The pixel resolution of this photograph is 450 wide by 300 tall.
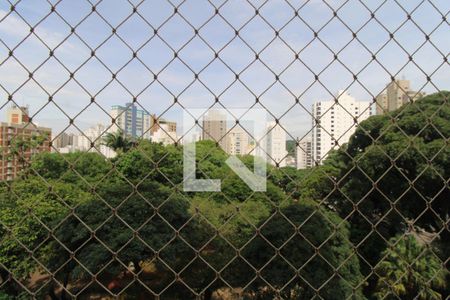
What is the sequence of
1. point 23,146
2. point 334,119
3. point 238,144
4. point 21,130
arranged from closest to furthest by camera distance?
point 21,130 → point 334,119 → point 238,144 → point 23,146

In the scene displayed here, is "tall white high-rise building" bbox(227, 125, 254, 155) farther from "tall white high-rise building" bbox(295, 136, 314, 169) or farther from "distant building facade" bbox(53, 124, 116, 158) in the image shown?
"distant building facade" bbox(53, 124, 116, 158)

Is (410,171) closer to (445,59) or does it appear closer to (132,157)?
(445,59)

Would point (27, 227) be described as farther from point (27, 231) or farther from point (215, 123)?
point (215, 123)

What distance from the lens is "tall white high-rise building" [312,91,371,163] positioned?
1.27 meters

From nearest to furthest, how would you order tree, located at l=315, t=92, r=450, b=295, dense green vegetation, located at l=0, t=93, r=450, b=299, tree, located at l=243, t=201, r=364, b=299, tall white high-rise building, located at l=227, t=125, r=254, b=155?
1. tall white high-rise building, located at l=227, t=125, r=254, b=155
2. dense green vegetation, located at l=0, t=93, r=450, b=299
3. tree, located at l=243, t=201, r=364, b=299
4. tree, located at l=315, t=92, r=450, b=295

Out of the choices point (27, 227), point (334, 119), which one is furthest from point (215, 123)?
point (27, 227)

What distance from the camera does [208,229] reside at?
5527 mm

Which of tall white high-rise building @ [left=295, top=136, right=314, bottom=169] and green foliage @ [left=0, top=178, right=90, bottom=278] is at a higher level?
tall white high-rise building @ [left=295, top=136, right=314, bottom=169]

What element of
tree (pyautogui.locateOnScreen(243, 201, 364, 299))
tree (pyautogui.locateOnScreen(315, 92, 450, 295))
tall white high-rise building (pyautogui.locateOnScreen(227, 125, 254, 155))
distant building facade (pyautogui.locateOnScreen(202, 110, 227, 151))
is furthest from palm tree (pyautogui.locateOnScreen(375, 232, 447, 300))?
distant building facade (pyautogui.locateOnScreen(202, 110, 227, 151))

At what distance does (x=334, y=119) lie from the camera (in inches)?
61.7

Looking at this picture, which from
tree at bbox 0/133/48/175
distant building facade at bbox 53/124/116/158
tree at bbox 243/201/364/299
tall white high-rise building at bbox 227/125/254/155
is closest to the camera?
distant building facade at bbox 53/124/116/158

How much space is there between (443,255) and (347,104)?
7330mm

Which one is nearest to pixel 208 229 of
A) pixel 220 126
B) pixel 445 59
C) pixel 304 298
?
pixel 304 298

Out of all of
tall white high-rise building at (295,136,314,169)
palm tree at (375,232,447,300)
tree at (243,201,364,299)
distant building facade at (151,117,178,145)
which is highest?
distant building facade at (151,117,178,145)
